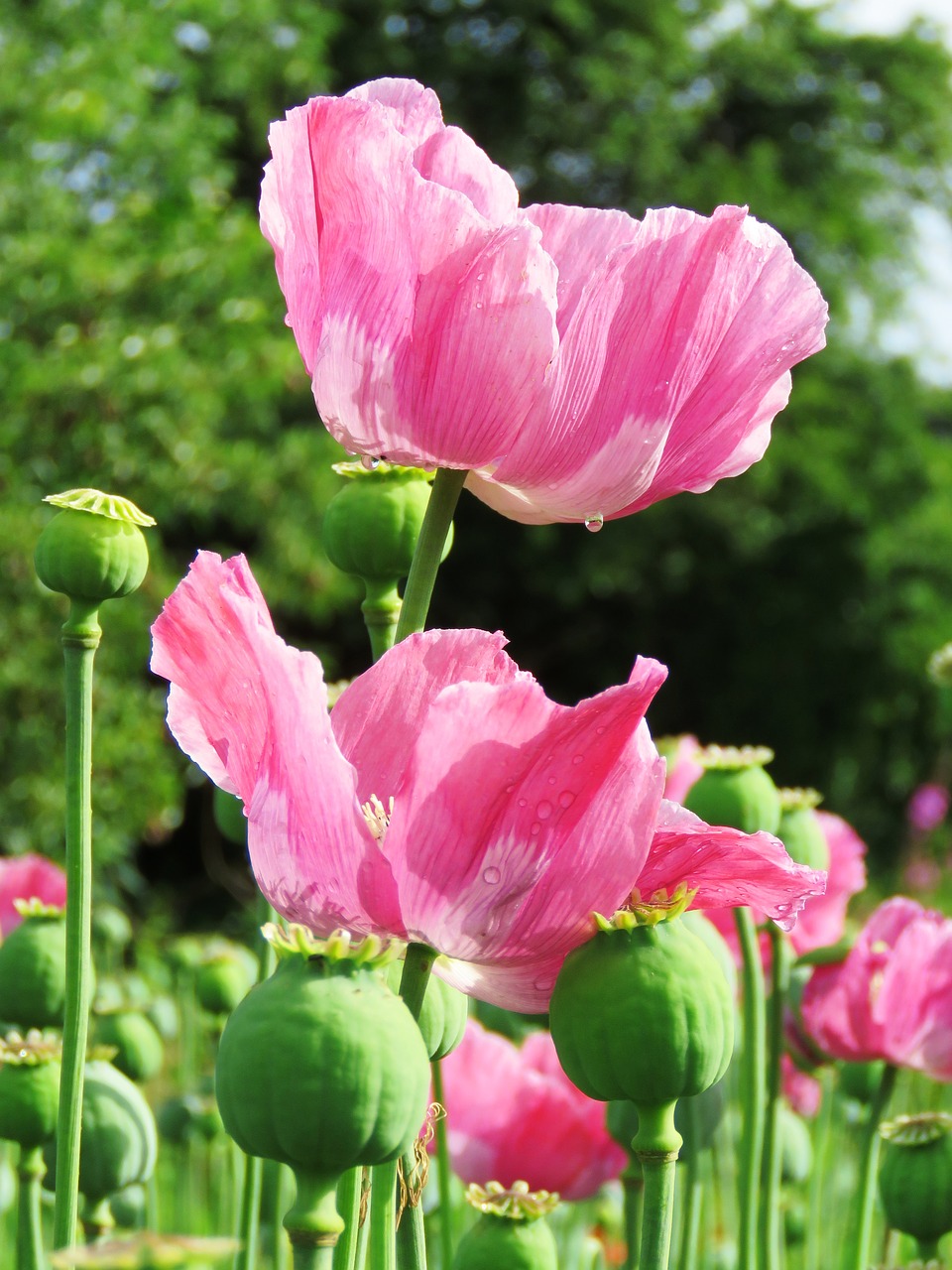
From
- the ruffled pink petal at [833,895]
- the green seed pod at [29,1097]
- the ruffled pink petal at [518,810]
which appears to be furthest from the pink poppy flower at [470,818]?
the ruffled pink petal at [833,895]

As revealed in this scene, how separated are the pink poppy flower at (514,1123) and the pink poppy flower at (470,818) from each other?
13.2 inches

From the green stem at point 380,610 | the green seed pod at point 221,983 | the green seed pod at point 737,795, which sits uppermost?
the green stem at point 380,610

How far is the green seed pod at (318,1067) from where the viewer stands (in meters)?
0.31

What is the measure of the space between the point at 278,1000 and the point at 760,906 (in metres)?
0.15

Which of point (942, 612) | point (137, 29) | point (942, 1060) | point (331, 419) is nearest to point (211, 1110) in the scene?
point (942, 1060)

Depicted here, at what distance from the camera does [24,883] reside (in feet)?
3.04

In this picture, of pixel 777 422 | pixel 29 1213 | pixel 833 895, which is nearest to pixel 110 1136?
pixel 29 1213

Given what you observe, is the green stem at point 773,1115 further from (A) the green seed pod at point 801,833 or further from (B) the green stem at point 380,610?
(B) the green stem at point 380,610

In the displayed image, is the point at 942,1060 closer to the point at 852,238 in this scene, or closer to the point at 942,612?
the point at 942,612

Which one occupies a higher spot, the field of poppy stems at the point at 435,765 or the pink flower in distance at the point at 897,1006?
the field of poppy stems at the point at 435,765

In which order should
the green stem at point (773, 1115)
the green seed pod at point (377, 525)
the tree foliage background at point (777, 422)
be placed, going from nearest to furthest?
the green seed pod at point (377, 525) → the green stem at point (773, 1115) → the tree foliage background at point (777, 422)

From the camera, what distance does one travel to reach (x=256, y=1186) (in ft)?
2.05

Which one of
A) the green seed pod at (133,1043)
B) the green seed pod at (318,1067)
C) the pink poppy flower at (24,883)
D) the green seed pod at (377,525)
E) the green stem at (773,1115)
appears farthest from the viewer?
the pink poppy flower at (24,883)

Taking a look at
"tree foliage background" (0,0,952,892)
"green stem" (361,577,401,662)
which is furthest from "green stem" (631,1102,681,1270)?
"tree foliage background" (0,0,952,892)
